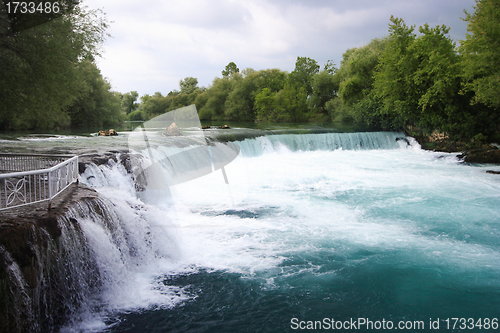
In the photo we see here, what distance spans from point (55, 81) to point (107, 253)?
7.79m

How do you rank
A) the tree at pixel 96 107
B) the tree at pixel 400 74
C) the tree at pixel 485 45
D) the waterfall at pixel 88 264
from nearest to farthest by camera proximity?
the waterfall at pixel 88 264
the tree at pixel 485 45
the tree at pixel 400 74
the tree at pixel 96 107

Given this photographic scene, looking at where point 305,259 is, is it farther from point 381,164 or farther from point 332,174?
point 381,164

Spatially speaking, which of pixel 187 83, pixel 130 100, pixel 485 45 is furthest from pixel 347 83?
pixel 130 100

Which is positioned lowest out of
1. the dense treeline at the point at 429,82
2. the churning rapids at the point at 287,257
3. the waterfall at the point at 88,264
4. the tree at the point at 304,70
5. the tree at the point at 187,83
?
the churning rapids at the point at 287,257

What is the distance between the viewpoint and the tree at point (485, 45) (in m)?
14.4

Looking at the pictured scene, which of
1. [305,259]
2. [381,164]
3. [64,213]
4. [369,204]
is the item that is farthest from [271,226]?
[381,164]

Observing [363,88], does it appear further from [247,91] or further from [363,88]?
[247,91]

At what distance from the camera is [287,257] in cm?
596

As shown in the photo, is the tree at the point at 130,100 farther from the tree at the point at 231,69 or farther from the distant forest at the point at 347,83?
the distant forest at the point at 347,83

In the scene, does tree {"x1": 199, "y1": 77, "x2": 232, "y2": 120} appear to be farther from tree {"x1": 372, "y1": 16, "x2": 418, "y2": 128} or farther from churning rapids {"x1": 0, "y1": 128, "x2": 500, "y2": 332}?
churning rapids {"x1": 0, "y1": 128, "x2": 500, "y2": 332}

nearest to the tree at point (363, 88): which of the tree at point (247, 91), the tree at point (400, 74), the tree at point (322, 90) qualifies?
the tree at point (400, 74)

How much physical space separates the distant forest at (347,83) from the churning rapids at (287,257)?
4.17m

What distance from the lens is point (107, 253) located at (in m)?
4.74

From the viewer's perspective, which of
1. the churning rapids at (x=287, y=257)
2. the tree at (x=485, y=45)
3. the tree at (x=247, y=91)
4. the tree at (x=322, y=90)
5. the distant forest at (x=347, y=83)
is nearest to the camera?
the churning rapids at (x=287, y=257)
